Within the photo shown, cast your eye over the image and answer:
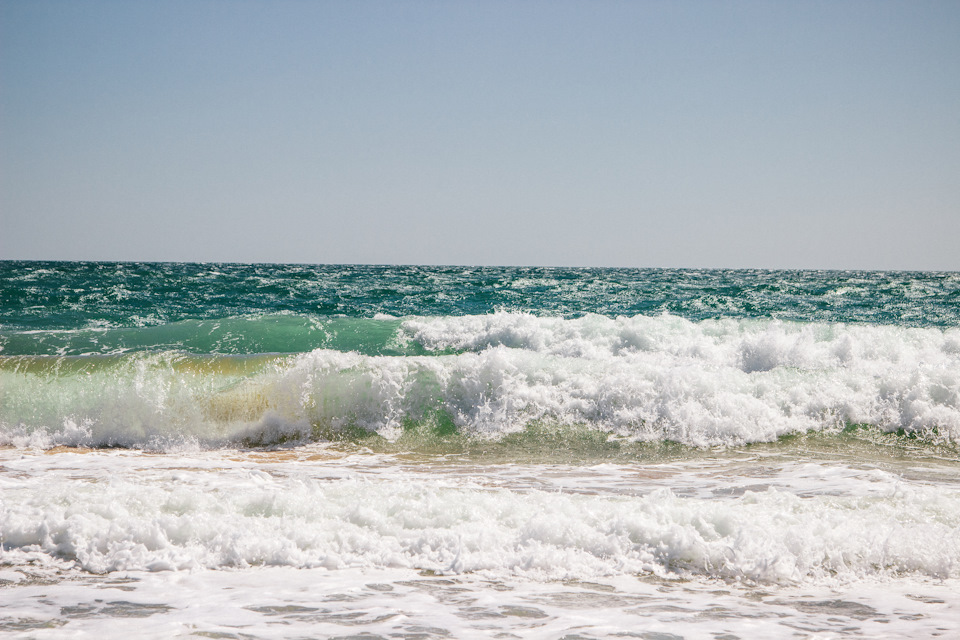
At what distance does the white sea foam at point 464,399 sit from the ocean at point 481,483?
34 millimetres

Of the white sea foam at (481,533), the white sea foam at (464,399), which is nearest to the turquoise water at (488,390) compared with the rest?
the white sea foam at (464,399)

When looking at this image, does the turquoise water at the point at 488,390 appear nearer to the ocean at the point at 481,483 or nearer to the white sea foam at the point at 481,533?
the ocean at the point at 481,483

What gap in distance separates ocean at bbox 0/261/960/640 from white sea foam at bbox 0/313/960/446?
3cm

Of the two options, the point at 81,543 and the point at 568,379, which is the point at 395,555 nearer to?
the point at 81,543

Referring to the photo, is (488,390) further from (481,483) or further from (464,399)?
(481,483)

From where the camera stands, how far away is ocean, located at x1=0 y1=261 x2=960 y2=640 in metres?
3.44

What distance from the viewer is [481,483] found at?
5.90m

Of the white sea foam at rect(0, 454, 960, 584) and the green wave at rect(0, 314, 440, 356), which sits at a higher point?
the green wave at rect(0, 314, 440, 356)

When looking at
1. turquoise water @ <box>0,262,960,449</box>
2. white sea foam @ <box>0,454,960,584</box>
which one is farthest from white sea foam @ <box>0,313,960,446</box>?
white sea foam @ <box>0,454,960,584</box>

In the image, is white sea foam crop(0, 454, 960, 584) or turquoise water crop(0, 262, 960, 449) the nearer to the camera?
white sea foam crop(0, 454, 960, 584)

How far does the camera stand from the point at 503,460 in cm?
712

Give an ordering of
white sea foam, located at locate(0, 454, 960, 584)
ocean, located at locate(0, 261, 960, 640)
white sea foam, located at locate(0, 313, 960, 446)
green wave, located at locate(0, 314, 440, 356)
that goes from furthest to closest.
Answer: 1. green wave, located at locate(0, 314, 440, 356)
2. white sea foam, located at locate(0, 313, 960, 446)
3. white sea foam, located at locate(0, 454, 960, 584)
4. ocean, located at locate(0, 261, 960, 640)

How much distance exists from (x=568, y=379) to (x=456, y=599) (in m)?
5.61

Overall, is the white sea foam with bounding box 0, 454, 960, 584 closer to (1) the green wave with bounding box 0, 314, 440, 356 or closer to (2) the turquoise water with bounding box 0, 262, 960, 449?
(2) the turquoise water with bounding box 0, 262, 960, 449
